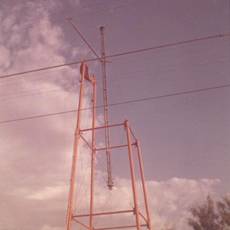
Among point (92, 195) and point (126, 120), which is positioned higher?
point (126, 120)

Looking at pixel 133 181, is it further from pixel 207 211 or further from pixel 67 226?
pixel 207 211

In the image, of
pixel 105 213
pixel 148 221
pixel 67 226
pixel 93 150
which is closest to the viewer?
pixel 67 226

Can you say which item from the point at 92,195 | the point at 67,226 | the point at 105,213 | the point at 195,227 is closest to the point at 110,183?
the point at 92,195

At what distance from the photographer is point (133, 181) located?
1127cm

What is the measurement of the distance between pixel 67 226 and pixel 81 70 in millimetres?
6451

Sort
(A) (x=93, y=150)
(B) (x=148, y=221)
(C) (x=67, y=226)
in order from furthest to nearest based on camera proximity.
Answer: (A) (x=93, y=150), (B) (x=148, y=221), (C) (x=67, y=226)

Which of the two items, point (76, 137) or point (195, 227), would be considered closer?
point (76, 137)

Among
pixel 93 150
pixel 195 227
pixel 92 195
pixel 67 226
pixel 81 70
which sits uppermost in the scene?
pixel 195 227

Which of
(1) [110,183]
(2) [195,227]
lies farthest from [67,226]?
(2) [195,227]

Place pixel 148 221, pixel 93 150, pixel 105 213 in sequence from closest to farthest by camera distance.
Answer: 1. pixel 105 213
2. pixel 148 221
3. pixel 93 150

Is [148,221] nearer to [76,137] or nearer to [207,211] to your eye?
[76,137]

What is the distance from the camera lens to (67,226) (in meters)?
10.7

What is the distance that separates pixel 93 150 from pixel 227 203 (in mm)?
26999

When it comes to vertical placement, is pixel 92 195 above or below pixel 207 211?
below
